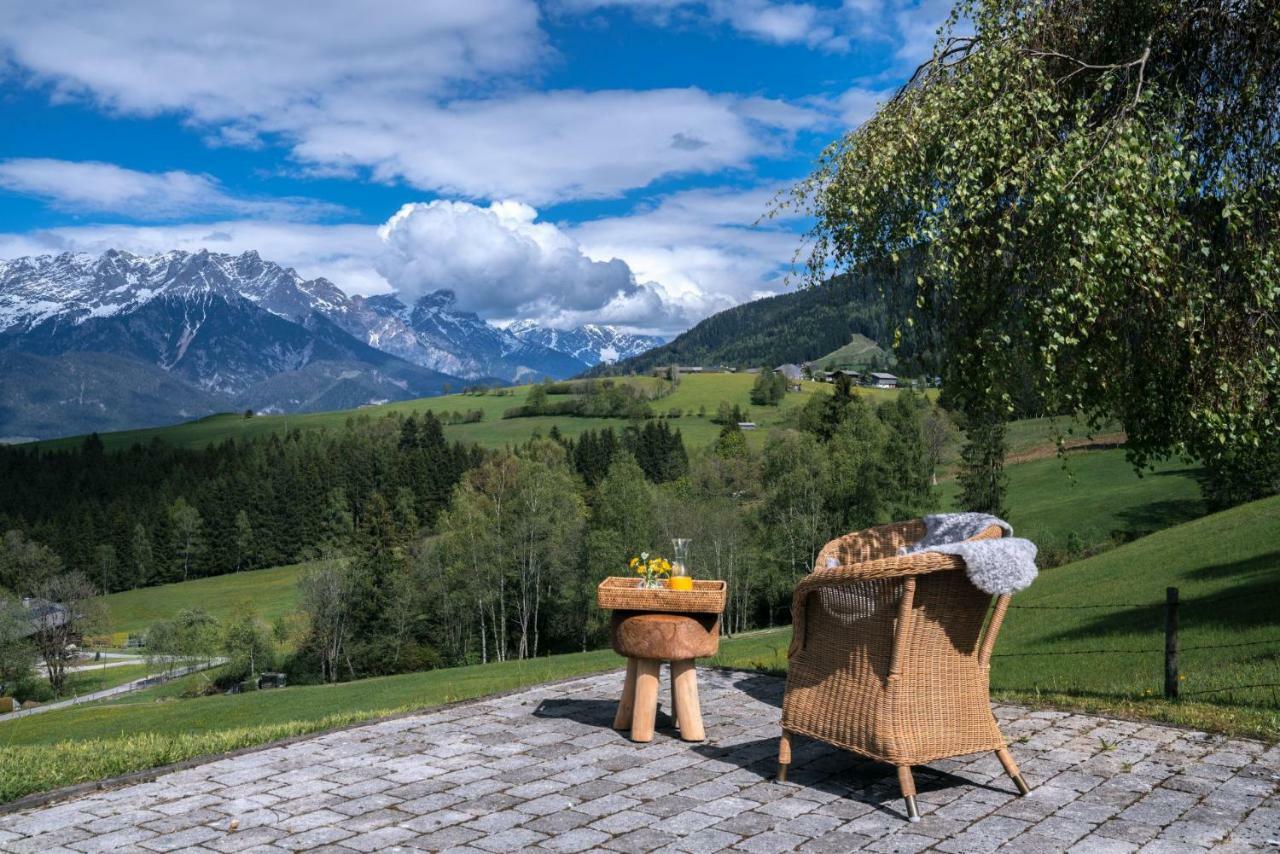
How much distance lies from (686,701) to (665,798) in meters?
1.46

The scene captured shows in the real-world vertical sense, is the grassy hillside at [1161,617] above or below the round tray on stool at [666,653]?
below

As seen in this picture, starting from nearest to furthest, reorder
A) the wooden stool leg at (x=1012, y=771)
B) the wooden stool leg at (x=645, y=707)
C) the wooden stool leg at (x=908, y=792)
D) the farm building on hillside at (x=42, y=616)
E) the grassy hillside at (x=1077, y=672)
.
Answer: the wooden stool leg at (x=908, y=792) → the wooden stool leg at (x=1012, y=771) → the wooden stool leg at (x=645, y=707) → the grassy hillside at (x=1077, y=672) → the farm building on hillside at (x=42, y=616)

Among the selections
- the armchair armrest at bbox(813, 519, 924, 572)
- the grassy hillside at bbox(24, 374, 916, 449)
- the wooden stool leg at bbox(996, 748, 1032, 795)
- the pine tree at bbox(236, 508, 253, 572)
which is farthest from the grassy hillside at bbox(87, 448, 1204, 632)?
the grassy hillside at bbox(24, 374, 916, 449)

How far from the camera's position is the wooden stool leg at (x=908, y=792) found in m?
5.26

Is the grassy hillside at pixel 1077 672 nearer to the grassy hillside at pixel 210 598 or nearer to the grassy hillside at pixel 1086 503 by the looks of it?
the grassy hillside at pixel 1086 503

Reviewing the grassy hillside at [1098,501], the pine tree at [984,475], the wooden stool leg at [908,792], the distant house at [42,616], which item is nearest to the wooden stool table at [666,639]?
the wooden stool leg at [908,792]

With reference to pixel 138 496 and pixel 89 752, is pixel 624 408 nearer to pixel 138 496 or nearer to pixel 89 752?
pixel 138 496

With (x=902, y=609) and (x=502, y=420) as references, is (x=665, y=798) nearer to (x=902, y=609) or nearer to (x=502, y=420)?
(x=902, y=609)

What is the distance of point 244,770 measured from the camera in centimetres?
638

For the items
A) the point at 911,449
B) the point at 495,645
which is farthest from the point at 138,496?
the point at 911,449

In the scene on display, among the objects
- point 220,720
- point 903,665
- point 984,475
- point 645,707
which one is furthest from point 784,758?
point 984,475

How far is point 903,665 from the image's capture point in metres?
5.48

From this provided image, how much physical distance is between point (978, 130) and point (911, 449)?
1903 inches

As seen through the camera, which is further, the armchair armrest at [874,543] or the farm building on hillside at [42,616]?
the farm building on hillside at [42,616]
